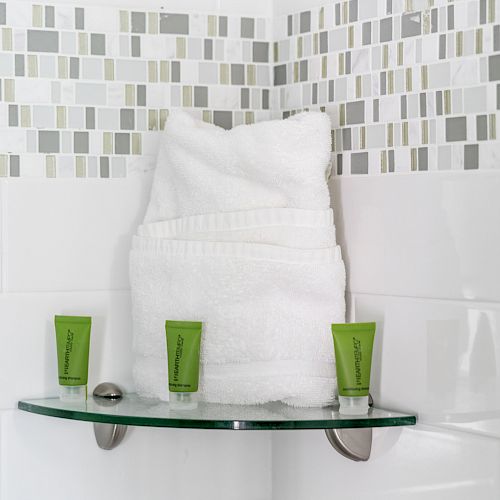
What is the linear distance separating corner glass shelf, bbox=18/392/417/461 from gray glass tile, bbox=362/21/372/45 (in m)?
0.48

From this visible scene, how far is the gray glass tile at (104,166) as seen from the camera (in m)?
1.28

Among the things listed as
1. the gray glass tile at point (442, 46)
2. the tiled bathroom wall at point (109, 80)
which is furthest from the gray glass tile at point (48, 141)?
the gray glass tile at point (442, 46)

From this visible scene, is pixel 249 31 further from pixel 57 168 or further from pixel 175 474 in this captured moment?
pixel 175 474

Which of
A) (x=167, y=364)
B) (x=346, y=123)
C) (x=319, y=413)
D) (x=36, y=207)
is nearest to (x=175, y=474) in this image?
(x=167, y=364)

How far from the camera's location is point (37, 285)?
1.24 metres

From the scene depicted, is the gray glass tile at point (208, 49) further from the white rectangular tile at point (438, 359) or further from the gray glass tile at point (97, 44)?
the white rectangular tile at point (438, 359)

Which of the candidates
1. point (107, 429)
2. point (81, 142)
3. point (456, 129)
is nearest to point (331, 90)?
point (456, 129)

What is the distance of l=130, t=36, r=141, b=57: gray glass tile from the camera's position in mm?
1293

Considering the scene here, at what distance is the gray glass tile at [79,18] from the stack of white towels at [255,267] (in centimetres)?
22

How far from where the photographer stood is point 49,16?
125 cm

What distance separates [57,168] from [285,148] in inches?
13.2

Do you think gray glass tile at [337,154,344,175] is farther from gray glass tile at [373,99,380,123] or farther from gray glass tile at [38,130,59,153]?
gray glass tile at [38,130,59,153]

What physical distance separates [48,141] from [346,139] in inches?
16.5

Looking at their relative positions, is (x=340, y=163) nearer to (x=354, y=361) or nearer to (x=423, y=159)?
(x=423, y=159)
